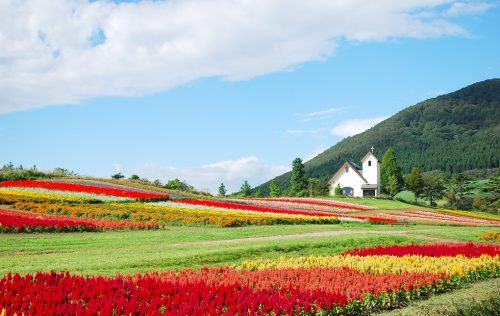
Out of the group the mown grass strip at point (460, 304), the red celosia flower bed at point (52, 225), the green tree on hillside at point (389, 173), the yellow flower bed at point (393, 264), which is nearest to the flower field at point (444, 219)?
the red celosia flower bed at point (52, 225)

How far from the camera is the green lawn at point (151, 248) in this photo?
1508 centimetres

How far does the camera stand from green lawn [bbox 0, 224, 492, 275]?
1508 centimetres

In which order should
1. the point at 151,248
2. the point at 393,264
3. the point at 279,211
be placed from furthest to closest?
the point at 279,211
the point at 151,248
the point at 393,264

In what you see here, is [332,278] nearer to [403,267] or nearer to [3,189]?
[403,267]

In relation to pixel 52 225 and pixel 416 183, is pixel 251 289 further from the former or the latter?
pixel 416 183

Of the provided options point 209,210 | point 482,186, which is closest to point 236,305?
point 209,210

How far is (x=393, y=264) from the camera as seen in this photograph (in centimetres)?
1466

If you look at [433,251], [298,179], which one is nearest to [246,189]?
[298,179]

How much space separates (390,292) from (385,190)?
83.6m

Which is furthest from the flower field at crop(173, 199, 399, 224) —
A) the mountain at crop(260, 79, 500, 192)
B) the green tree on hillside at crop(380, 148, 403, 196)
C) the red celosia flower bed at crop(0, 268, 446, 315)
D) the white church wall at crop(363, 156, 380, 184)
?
the mountain at crop(260, 79, 500, 192)

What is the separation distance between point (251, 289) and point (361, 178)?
80.9 metres

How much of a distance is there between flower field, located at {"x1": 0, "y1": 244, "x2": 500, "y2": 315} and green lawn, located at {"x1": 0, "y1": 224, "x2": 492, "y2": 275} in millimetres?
2425

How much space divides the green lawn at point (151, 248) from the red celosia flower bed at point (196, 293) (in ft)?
10.5

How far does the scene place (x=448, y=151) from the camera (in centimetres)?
16775
